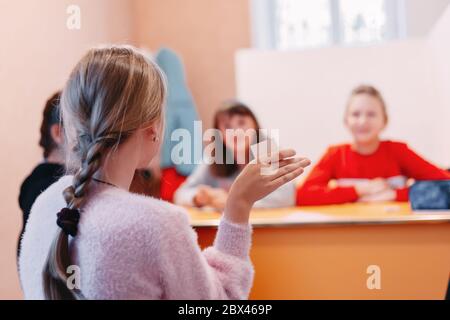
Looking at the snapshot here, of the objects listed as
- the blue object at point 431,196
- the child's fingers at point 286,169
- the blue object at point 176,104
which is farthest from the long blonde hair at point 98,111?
the blue object at point 176,104

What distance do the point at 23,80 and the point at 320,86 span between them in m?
1.13

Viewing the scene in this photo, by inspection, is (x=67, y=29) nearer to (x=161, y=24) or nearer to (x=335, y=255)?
(x=335, y=255)

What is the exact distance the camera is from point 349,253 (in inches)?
25.1

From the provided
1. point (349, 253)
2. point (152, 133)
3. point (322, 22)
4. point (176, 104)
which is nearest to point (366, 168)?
point (349, 253)

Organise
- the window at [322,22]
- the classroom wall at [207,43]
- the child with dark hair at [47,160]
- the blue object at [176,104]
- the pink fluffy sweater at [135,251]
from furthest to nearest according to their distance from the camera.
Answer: the classroom wall at [207,43], the blue object at [176,104], the window at [322,22], the child with dark hair at [47,160], the pink fluffy sweater at [135,251]

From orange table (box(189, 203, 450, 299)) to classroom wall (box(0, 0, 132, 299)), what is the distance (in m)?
0.25

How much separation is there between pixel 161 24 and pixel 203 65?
0.24 metres

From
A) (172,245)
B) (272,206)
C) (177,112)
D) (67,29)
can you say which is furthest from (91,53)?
(177,112)

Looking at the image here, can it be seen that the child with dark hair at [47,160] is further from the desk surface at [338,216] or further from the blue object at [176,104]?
the blue object at [176,104]

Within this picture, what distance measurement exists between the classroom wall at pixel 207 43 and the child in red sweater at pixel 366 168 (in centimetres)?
60

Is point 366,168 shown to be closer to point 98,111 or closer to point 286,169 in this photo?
point 286,169

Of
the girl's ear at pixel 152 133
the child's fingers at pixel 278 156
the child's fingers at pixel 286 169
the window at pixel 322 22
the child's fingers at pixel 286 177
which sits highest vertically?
the window at pixel 322 22

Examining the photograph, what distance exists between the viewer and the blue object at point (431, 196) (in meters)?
0.68

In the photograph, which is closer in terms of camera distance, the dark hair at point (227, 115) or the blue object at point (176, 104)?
the dark hair at point (227, 115)
